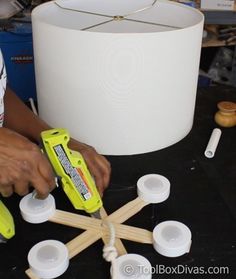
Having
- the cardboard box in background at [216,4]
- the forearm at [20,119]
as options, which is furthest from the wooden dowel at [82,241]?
the cardboard box in background at [216,4]

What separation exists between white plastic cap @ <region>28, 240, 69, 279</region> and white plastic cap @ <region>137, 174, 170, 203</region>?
18 centimetres

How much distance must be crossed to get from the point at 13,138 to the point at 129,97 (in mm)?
260

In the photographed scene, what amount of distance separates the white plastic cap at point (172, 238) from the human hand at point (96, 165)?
135 millimetres

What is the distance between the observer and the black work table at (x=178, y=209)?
0.56m

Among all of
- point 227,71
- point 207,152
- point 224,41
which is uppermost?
point 207,152

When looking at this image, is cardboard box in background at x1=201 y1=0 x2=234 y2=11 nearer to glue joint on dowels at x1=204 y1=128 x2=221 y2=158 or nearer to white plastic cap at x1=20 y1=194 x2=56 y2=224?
glue joint on dowels at x1=204 y1=128 x2=221 y2=158

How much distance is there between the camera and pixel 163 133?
816 mm

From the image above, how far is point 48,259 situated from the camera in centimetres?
55

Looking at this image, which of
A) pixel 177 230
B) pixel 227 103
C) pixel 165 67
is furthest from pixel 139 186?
pixel 227 103

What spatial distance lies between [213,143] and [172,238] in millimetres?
326

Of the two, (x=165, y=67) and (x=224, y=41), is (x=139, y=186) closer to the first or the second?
(x=165, y=67)

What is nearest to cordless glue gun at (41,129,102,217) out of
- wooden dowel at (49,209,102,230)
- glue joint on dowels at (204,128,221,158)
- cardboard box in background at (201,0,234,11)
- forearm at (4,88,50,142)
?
wooden dowel at (49,209,102,230)

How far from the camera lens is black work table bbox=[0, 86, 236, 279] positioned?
562 millimetres

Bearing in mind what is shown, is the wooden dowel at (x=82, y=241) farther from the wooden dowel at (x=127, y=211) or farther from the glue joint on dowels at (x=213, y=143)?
the glue joint on dowels at (x=213, y=143)
